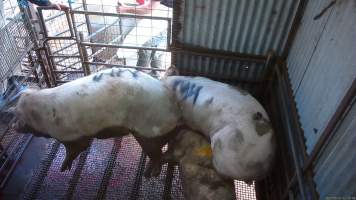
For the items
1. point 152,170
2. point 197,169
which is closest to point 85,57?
point 152,170

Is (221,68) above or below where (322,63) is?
below

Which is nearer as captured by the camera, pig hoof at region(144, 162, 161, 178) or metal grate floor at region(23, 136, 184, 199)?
metal grate floor at region(23, 136, 184, 199)

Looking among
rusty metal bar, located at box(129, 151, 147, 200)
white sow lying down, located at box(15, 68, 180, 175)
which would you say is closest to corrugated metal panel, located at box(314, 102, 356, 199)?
white sow lying down, located at box(15, 68, 180, 175)

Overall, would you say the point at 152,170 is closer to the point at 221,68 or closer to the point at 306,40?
the point at 221,68

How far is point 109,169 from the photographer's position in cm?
345

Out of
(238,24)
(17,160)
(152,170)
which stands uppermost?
(238,24)

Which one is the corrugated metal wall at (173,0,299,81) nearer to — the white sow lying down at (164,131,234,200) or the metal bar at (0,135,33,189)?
the white sow lying down at (164,131,234,200)

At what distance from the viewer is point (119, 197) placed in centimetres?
321

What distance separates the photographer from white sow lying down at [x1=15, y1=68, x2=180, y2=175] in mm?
2959

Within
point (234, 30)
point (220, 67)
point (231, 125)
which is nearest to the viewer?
point (231, 125)

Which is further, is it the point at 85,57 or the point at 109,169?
the point at 85,57

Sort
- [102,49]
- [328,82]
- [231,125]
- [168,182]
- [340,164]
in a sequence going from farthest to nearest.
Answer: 1. [102,49]
2. [168,182]
3. [231,125]
4. [328,82]
5. [340,164]

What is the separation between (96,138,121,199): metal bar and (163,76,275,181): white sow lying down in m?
0.96

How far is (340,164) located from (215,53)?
2.10 metres
